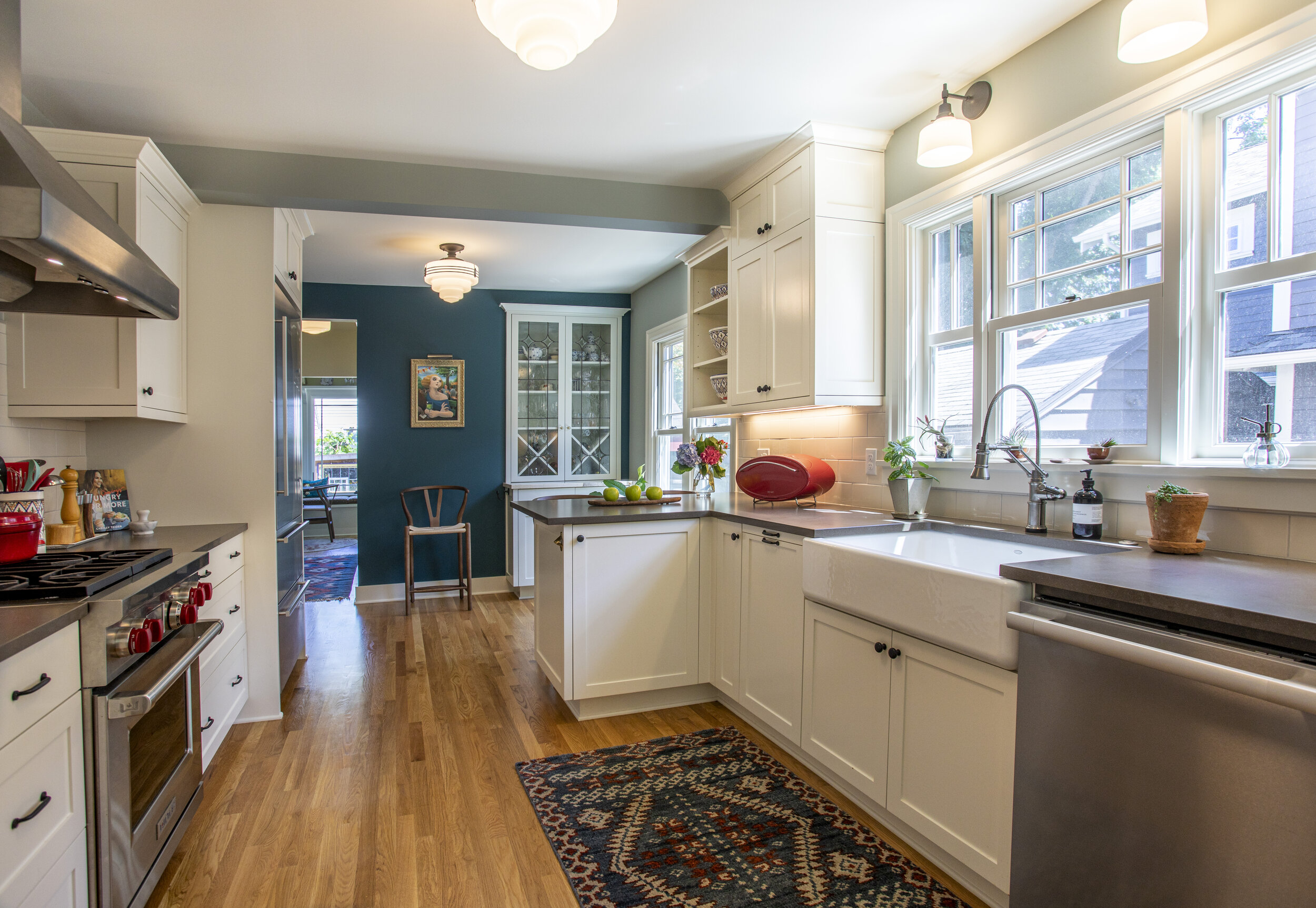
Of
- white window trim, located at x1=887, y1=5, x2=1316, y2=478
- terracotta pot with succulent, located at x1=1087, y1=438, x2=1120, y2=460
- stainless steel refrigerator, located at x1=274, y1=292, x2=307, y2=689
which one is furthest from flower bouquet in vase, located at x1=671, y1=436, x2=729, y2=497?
stainless steel refrigerator, located at x1=274, y1=292, x2=307, y2=689

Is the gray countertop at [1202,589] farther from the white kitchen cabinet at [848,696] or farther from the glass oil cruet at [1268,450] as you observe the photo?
the white kitchen cabinet at [848,696]

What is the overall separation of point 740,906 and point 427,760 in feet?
4.50

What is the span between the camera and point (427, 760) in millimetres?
2662

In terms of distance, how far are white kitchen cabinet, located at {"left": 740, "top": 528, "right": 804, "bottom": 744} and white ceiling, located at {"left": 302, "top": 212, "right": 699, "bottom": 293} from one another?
2.09 metres

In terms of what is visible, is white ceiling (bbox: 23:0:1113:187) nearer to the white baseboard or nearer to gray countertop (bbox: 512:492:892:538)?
gray countertop (bbox: 512:492:892:538)

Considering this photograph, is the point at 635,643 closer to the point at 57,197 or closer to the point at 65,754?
the point at 65,754

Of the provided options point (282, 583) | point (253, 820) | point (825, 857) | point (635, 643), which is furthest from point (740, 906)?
point (282, 583)

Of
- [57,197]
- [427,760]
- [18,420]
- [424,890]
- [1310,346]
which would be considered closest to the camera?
[57,197]

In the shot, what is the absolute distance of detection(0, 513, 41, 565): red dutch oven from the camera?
6.22 ft

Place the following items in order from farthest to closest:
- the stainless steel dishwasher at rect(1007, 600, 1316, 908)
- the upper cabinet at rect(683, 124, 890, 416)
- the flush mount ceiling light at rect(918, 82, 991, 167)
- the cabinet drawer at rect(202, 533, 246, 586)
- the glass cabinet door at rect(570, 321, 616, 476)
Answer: the glass cabinet door at rect(570, 321, 616, 476) → the upper cabinet at rect(683, 124, 890, 416) → the cabinet drawer at rect(202, 533, 246, 586) → the flush mount ceiling light at rect(918, 82, 991, 167) → the stainless steel dishwasher at rect(1007, 600, 1316, 908)

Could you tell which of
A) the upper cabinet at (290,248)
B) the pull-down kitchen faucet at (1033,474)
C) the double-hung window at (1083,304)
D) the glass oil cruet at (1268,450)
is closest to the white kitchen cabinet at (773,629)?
the pull-down kitchen faucet at (1033,474)

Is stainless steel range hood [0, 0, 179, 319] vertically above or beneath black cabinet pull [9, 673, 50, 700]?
above

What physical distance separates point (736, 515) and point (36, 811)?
7.32ft

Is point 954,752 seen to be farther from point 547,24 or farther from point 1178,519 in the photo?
point 547,24
